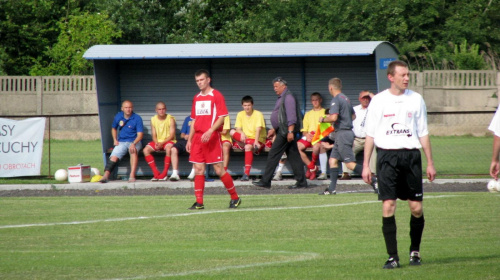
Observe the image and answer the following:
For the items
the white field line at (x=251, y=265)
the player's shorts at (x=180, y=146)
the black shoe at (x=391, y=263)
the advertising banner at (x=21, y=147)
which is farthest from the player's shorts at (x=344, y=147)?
the advertising banner at (x=21, y=147)

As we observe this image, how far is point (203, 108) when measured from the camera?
1132cm

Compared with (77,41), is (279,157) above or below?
below

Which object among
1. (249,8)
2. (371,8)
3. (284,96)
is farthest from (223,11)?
(284,96)

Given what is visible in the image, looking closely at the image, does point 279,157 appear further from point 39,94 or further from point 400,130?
point 39,94

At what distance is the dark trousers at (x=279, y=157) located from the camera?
1495 cm

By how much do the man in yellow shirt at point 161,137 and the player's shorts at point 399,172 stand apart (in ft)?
34.5

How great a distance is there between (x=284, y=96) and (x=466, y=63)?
64.1ft

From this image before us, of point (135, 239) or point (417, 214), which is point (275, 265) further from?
point (135, 239)

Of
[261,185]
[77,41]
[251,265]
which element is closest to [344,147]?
[261,185]

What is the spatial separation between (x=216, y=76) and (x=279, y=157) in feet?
12.9

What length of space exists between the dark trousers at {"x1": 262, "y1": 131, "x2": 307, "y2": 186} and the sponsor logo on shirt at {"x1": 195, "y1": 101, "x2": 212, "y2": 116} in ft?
12.7

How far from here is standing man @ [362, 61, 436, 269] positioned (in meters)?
7.03

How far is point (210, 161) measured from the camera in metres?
11.3

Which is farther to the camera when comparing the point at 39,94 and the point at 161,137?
the point at 39,94
